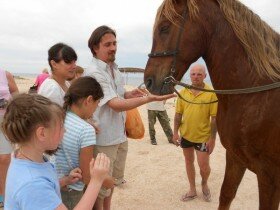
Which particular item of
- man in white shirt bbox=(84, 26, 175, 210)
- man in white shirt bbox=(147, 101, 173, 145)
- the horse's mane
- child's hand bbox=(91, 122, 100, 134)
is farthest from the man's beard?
man in white shirt bbox=(147, 101, 173, 145)

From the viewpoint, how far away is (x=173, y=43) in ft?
8.19

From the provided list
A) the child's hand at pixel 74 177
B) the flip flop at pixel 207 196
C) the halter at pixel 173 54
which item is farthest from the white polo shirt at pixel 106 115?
the flip flop at pixel 207 196

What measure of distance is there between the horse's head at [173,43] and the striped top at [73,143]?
73cm

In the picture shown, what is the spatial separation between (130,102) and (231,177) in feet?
3.76

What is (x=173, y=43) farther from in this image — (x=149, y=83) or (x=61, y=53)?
(x=61, y=53)

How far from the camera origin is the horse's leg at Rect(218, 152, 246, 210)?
9.15ft

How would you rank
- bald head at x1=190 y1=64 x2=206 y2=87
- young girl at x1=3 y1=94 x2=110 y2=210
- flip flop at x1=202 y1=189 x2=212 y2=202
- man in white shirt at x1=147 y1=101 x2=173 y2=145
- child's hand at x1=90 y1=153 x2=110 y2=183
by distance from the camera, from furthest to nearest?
man in white shirt at x1=147 y1=101 x2=173 y2=145 → flip flop at x1=202 y1=189 x2=212 y2=202 → bald head at x1=190 y1=64 x2=206 y2=87 → child's hand at x1=90 y1=153 x2=110 y2=183 → young girl at x1=3 y1=94 x2=110 y2=210

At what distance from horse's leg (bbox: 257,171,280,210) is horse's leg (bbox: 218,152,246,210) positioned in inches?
14.5

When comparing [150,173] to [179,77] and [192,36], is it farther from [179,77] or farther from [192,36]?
[192,36]

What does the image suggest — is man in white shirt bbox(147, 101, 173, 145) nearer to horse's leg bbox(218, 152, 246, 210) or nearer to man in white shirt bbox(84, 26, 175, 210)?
horse's leg bbox(218, 152, 246, 210)

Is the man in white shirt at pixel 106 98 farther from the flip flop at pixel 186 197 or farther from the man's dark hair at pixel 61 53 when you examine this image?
the flip flop at pixel 186 197

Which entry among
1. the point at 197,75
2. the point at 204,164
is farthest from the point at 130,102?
the point at 204,164

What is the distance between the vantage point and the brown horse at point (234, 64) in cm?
229

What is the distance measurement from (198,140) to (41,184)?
2823 mm
